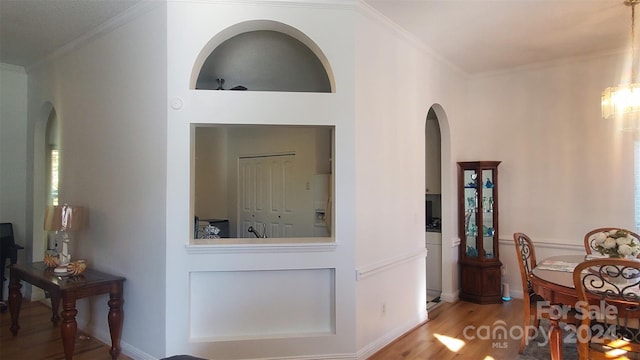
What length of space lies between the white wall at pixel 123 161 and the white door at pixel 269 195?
8.73ft

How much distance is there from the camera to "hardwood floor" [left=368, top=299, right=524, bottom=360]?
10.7ft

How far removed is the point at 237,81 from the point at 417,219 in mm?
2593

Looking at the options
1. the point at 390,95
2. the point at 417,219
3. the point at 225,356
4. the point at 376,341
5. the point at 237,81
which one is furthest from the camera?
the point at 237,81

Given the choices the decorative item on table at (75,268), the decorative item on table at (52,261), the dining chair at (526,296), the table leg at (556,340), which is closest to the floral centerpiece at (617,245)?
the dining chair at (526,296)

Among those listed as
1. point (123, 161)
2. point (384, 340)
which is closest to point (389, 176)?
point (384, 340)

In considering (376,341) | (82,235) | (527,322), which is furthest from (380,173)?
(82,235)

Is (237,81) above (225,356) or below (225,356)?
above

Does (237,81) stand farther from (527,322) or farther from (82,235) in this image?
(527,322)

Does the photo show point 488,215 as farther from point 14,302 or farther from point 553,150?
point 14,302

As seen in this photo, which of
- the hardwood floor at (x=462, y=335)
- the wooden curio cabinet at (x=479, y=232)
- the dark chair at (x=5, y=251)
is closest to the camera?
the hardwood floor at (x=462, y=335)

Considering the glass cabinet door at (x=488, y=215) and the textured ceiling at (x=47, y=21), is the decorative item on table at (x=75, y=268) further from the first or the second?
the glass cabinet door at (x=488, y=215)

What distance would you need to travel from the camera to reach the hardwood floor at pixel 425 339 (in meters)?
3.28

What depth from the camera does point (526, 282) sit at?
3289mm

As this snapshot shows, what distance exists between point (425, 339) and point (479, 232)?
1762 mm
